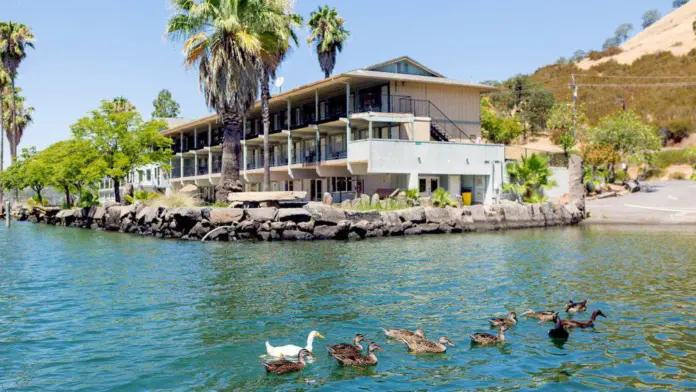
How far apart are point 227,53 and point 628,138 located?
36.0m

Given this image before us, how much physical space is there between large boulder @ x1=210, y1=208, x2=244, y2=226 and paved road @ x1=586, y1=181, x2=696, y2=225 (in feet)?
75.0

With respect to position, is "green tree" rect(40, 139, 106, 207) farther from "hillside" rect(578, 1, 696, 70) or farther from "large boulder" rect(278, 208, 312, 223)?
"hillside" rect(578, 1, 696, 70)

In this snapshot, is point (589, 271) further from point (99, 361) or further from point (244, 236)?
point (244, 236)

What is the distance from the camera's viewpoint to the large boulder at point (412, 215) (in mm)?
34281

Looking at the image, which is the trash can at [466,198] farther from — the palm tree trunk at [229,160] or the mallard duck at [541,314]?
the mallard duck at [541,314]

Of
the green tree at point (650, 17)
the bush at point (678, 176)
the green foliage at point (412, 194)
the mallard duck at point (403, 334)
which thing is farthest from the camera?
the green tree at point (650, 17)

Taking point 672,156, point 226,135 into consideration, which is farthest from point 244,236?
point 672,156

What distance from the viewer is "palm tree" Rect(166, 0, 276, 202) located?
3491cm

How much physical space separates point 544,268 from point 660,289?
4430 millimetres

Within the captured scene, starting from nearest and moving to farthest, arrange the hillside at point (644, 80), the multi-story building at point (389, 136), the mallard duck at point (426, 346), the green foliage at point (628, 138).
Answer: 1. the mallard duck at point (426, 346)
2. the multi-story building at point (389, 136)
3. the green foliage at point (628, 138)
4. the hillside at point (644, 80)

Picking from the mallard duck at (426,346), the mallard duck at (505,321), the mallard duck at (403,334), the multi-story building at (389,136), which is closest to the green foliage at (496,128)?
the multi-story building at (389,136)

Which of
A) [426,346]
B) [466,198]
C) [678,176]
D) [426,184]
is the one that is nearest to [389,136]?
[426,184]

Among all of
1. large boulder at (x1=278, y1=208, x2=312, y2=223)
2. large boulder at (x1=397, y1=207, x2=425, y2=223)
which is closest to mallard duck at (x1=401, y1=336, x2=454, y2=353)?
large boulder at (x1=278, y1=208, x2=312, y2=223)

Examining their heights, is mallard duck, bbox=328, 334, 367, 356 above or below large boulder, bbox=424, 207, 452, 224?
below
